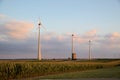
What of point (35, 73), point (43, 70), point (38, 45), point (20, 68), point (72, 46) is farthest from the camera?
point (72, 46)

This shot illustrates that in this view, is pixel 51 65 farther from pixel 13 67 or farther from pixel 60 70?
pixel 13 67

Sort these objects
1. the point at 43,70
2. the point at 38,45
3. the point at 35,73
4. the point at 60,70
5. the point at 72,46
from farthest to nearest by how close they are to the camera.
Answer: the point at 72,46, the point at 38,45, the point at 60,70, the point at 43,70, the point at 35,73

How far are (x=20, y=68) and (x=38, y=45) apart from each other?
20.7 m

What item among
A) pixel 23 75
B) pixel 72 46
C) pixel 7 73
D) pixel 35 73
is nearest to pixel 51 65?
pixel 35 73

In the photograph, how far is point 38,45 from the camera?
61781 mm

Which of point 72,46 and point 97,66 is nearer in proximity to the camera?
point 97,66

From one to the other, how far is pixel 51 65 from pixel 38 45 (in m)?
11.1

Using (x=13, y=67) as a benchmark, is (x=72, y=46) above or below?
above

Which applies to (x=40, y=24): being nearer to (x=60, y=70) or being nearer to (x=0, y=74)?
(x=60, y=70)

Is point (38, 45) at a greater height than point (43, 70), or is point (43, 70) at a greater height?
point (38, 45)

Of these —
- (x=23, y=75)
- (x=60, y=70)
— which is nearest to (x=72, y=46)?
(x=60, y=70)

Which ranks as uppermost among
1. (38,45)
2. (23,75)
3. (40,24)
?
(40,24)

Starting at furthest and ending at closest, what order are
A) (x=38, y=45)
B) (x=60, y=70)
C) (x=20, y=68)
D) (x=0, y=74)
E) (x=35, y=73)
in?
(x=38, y=45) < (x=60, y=70) < (x=35, y=73) < (x=20, y=68) < (x=0, y=74)

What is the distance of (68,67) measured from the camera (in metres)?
59.3
